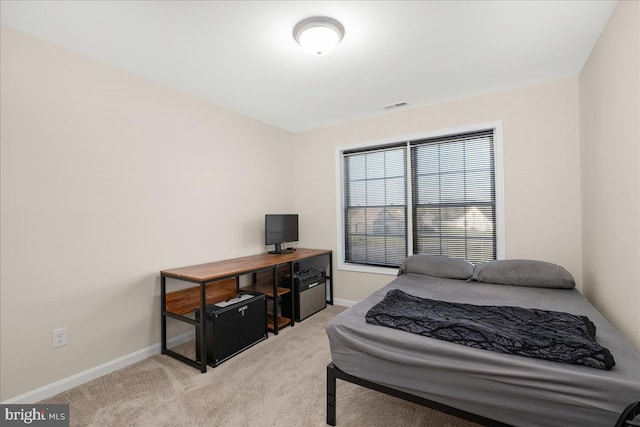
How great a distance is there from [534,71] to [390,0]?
179 cm

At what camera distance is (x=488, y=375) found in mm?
1334

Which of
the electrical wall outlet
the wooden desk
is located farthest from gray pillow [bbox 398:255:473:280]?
the electrical wall outlet

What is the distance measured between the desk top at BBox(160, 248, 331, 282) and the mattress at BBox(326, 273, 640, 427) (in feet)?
3.96

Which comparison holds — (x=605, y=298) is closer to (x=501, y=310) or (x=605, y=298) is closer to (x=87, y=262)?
(x=501, y=310)

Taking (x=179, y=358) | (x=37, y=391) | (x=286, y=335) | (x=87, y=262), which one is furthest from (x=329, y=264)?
(x=37, y=391)

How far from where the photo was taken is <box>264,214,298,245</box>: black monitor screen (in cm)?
369

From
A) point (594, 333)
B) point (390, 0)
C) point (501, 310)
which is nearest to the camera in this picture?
point (594, 333)

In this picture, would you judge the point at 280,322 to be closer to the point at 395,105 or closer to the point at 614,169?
the point at 395,105

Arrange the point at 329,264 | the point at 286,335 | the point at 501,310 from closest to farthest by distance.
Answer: the point at 501,310
the point at 286,335
the point at 329,264

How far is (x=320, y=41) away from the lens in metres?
2.00

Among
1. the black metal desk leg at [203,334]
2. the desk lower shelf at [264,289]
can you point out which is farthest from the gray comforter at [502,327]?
the desk lower shelf at [264,289]

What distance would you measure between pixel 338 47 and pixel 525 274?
251cm

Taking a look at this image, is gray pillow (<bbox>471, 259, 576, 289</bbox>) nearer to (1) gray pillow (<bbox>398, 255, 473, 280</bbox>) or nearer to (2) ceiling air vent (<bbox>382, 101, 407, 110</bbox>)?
(1) gray pillow (<bbox>398, 255, 473, 280</bbox>)

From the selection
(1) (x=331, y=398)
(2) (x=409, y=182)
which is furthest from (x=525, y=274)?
(1) (x=331, y=398)
